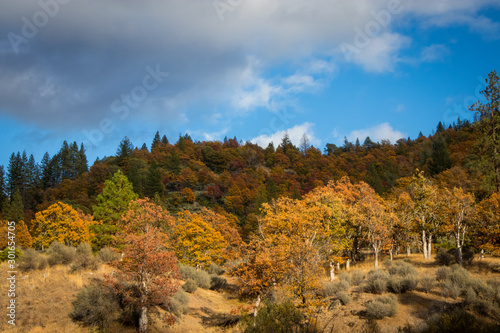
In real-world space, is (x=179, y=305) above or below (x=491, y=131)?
below

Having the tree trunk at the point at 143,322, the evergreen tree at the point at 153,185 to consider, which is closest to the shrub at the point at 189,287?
the tree trunk at the point at 143,322

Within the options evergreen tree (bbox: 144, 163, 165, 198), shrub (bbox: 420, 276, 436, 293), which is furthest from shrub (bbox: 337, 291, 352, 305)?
evergreen tree (bbox: 144, 163, 165, 198)

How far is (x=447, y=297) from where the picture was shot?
18984 millimetres

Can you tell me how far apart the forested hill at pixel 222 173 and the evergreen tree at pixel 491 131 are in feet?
83.7

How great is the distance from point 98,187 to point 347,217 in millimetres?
77648

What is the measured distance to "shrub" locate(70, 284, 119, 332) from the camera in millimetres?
17812

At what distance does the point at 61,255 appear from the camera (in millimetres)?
26391

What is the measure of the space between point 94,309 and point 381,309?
58.2ft

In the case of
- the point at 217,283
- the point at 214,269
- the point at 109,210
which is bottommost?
the point at 217,283

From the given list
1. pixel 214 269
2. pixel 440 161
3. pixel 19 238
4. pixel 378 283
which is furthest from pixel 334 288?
pixel 440 161

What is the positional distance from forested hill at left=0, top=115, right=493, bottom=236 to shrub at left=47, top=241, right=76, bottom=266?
120ft

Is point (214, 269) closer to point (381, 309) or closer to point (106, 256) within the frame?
point (106, 256)

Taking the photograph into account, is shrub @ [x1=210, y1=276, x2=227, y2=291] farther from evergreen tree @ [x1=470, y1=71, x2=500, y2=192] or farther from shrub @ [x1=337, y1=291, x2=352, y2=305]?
evergreen tree @ [x1=470, y1=71, x2=500, y2=192]

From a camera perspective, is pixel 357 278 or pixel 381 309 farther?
pixel 357 278
